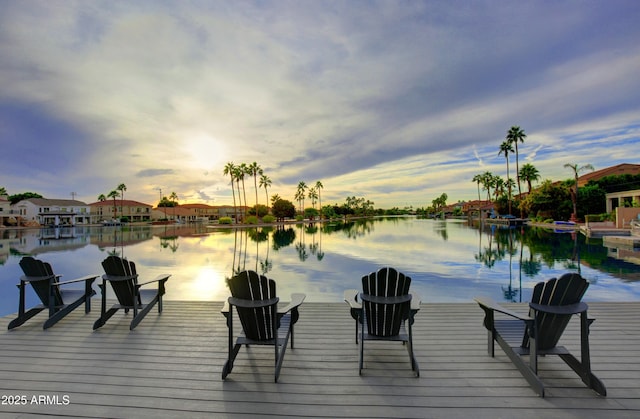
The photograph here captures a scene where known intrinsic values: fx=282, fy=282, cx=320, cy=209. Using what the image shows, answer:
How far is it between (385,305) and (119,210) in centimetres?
8185

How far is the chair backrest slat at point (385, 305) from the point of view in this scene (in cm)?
266

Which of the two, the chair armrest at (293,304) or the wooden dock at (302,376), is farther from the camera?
the chair armrest at (293,304)

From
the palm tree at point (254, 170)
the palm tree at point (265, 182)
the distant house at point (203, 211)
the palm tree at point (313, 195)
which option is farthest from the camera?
the palm tree at point (313, 195)

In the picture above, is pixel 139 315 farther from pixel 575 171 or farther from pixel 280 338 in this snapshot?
pixel 575 171

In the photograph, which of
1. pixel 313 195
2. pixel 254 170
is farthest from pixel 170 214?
pixel 313 195

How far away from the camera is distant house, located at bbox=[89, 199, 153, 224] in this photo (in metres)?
65.9

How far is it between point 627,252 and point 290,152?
2489 cm

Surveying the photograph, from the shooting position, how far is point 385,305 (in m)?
2.66

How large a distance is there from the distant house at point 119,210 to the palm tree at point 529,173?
80117 millimetres

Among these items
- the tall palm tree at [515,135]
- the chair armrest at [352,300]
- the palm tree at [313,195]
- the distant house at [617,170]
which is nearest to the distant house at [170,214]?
the palm tree at [313,195]

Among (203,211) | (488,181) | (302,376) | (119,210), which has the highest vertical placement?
(488,181)

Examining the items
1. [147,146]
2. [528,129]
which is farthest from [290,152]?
[528,129]

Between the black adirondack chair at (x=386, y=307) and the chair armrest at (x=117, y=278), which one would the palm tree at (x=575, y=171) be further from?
the chair armrest at (x=117, y=278)

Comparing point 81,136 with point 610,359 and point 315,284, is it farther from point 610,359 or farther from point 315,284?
point 610,359
